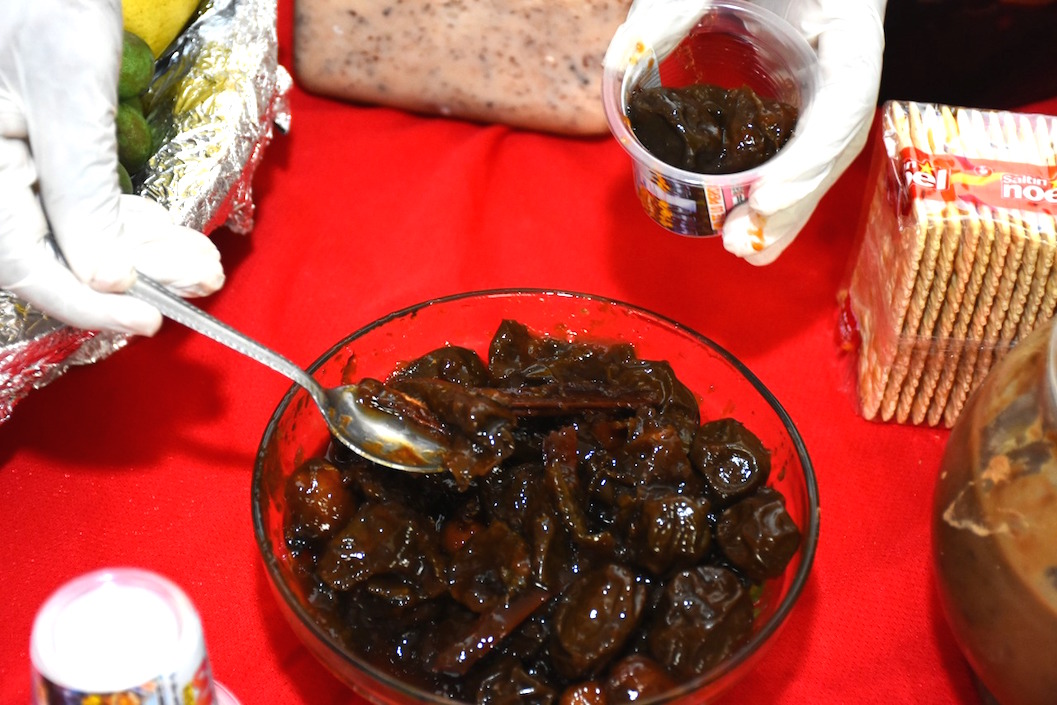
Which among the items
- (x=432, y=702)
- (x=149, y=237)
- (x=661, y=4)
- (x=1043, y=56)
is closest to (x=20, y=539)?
(x=149, y=237)

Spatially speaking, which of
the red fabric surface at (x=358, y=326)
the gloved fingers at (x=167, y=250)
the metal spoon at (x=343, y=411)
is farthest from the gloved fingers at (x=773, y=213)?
the gloved fingers at (x=167, y=250)

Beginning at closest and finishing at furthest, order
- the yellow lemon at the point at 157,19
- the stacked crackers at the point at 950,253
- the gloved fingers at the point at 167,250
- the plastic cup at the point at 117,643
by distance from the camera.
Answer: the plastic cup at the point at 117,643, the gloved fingers at the point at 167,250, the stacked crackers at the point at 950,253, the yellow lemon at the point at 157,19

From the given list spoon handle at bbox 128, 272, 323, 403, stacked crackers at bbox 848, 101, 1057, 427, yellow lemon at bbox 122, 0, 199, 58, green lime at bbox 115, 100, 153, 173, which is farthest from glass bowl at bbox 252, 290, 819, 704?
yellow lemon at bbox 122, 0, 199, 58

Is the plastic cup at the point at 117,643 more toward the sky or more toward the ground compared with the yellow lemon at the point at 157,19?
more toward the ground

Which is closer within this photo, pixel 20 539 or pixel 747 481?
pixel 747 481

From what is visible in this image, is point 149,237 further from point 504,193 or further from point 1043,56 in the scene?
point 1043,56

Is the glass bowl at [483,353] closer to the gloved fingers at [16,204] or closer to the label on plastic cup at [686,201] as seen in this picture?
the label on plastic cup at [686,201]
